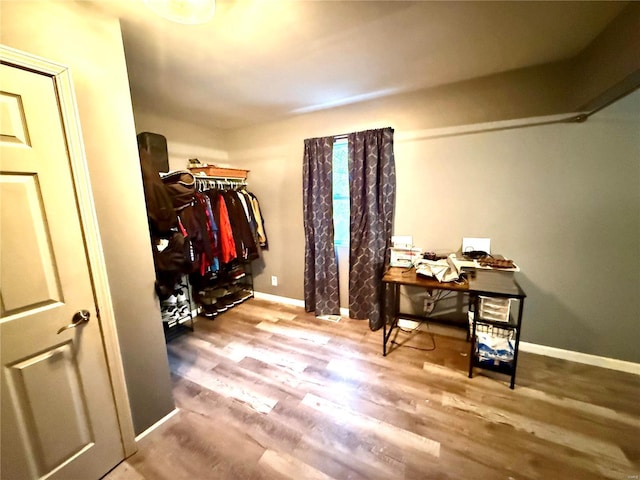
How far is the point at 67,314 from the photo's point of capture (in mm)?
1155

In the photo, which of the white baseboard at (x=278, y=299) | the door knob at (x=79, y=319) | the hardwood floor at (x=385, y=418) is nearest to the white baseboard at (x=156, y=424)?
the hardwood floor at (x=385, y=418)

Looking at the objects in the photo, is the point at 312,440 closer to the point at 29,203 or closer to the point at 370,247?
the point at 370,247

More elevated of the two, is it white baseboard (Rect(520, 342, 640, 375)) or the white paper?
the white paper

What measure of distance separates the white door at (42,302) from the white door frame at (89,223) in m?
0.02

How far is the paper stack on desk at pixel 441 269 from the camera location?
1970 mm

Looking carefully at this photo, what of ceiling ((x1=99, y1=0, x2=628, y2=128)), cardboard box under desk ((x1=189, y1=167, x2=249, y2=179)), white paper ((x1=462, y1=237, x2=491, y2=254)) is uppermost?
ceiling ((x1=99, y1=0, x2=628, y2=128))

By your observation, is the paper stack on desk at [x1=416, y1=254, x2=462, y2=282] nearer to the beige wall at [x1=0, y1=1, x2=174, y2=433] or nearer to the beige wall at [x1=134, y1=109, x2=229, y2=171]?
the beige wall at [x1=0, y1=1, x2=174, y2=433]

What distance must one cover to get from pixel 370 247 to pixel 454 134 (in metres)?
1.33

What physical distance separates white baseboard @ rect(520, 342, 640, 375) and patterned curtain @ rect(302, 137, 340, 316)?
6.25 feet

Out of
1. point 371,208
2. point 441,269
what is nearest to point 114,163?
point 371,208

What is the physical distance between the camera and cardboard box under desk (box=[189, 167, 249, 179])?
279cm

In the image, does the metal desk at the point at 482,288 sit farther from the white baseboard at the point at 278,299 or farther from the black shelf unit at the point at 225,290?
the black shelf unit at the point at 225,290

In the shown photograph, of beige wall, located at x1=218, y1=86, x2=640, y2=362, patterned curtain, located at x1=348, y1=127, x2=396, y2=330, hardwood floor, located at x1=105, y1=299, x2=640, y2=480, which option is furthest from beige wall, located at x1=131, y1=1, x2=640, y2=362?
hardwood floor, located at x1=105, y1=299, x2=640, y2=480

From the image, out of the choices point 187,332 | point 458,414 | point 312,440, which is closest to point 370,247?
point 458,414
